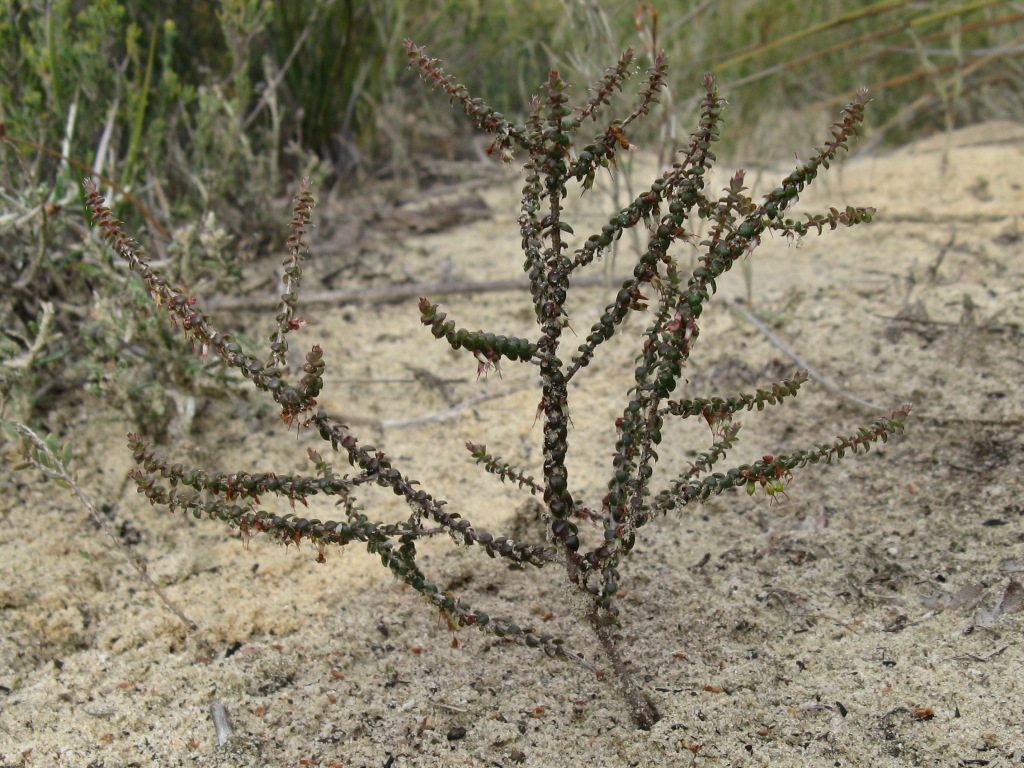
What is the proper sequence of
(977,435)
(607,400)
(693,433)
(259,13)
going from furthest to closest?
(259,13)
(607,400)
(693,433)
(977,435)

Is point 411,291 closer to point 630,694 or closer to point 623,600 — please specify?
point 623,600

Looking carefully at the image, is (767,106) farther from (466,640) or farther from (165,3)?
(466,640)

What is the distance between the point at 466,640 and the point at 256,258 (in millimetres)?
2096

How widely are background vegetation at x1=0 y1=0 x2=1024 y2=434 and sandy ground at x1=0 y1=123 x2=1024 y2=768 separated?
32 cm

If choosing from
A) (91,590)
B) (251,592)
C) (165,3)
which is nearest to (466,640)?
(251,592)

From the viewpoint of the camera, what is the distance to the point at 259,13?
2902mm

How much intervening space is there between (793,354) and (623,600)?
3.46 feet

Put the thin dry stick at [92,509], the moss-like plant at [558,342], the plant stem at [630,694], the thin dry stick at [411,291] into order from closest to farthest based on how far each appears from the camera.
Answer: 1. the moss-like plant at [558,342]
2. the plant stem at [630,694]
3. the thin dry stick at [92,509]
4. the thin dry stick at [411,291]

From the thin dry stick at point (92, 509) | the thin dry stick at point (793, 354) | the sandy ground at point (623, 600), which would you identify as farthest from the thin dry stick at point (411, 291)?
the thin dry stick at point (92, 509)

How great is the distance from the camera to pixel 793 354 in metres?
2.58

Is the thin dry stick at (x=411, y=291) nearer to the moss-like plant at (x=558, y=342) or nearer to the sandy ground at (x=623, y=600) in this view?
the sandy ground at (x=623, y=600)

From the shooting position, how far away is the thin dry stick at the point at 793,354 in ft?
7.67

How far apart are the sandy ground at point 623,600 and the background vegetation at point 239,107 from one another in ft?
1.05

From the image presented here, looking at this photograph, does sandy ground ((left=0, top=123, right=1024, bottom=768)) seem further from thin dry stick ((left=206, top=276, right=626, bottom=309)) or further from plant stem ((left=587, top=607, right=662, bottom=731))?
thin dry stick ((left=206, top=276, right=626, bottom=309))
